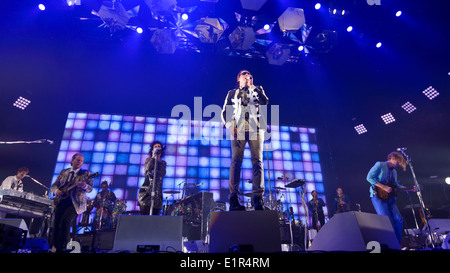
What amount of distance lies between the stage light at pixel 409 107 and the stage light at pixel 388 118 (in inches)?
22.1

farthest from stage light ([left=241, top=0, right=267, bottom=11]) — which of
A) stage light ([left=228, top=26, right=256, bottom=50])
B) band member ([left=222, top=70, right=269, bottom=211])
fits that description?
band member ([left=222, top=70, right=269, bottom=211])

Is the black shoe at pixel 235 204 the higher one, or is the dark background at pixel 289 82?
the dark background at pixel 289 82

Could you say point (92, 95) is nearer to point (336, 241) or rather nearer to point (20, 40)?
point (20, 40)

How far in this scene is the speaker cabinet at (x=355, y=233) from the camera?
8.00ft

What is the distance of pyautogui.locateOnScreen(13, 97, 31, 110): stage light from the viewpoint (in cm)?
916

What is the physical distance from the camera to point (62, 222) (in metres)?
4.20

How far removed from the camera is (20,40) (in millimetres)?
8828

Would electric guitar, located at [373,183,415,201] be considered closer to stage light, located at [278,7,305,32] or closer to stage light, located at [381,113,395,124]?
stage light, located at [381,113,395,124]

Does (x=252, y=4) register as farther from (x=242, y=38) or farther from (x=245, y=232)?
(x=245, y=232)

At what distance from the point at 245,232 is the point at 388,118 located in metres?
9.75

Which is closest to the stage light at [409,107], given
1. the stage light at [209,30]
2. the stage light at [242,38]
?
the stage light at [242,38]

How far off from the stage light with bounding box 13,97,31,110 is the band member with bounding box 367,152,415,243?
38.0 feet

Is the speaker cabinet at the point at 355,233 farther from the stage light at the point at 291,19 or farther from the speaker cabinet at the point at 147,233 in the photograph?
the stage light at the point at 291,19
